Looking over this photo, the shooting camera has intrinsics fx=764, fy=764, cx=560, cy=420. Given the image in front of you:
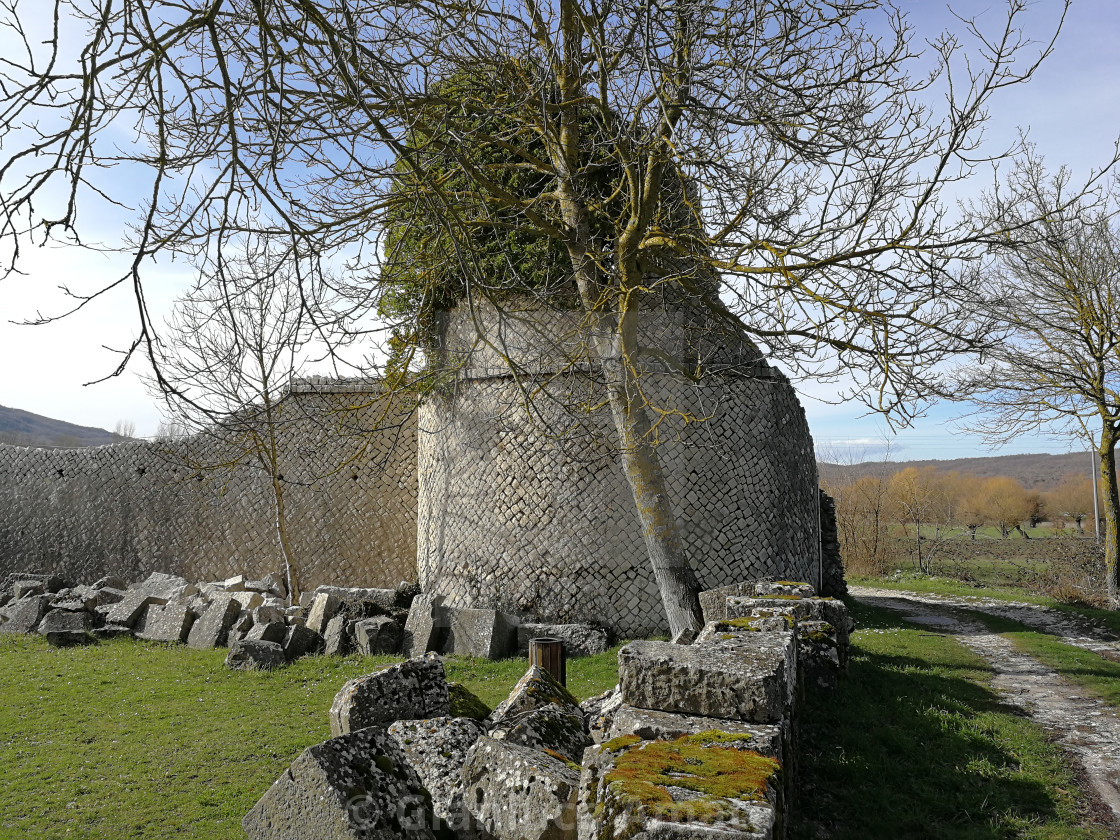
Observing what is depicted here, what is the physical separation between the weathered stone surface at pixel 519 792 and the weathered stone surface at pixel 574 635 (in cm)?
553

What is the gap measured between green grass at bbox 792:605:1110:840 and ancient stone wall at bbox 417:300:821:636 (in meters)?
2.93

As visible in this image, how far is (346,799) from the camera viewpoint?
9.65 ft

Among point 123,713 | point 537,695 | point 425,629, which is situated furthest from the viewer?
point 425,629

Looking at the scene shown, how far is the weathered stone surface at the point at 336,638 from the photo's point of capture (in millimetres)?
8891

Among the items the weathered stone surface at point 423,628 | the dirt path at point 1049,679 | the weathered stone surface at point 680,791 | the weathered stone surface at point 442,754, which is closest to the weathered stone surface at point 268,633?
the weathered stone surface at point 423,628

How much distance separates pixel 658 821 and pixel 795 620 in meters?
3.69

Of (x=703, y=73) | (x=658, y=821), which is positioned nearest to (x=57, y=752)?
(x=658, y=821)

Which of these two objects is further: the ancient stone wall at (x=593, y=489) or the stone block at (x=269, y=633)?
the ancient stone wall at (x=593, y=489)

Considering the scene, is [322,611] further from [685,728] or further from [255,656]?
[685,728]

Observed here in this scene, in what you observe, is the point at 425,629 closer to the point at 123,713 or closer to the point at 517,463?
the point at 517,463

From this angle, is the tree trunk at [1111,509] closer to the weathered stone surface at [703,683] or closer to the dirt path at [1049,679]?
the dirt path at [1049,679]

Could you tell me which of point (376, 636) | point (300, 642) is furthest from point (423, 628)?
point (300, 642)

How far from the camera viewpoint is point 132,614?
10414 mm

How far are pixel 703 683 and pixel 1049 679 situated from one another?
19.8ft
